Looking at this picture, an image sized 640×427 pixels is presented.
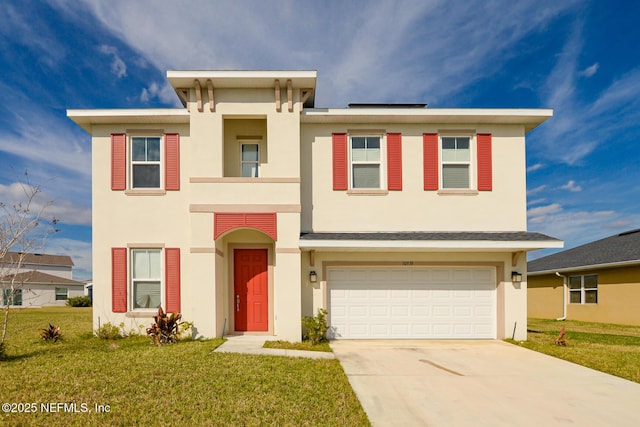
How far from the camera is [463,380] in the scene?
6.49 m

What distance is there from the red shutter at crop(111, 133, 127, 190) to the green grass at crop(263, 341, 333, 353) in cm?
643


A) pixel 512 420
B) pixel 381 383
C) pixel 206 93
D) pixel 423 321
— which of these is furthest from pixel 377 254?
pixel 206 93

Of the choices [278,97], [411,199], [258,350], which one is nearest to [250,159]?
[278,97]

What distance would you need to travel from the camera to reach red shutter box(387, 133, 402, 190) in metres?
10.3

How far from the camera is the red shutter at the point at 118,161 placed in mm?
10211

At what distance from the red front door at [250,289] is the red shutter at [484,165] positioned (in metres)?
6.99

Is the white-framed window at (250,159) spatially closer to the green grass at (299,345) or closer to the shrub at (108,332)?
the green grass at (299,345)

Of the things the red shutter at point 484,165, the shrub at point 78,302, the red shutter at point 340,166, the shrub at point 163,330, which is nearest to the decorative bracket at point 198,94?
the red shutter at point 340,166

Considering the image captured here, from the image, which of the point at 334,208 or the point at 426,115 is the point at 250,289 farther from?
the point at 426,115

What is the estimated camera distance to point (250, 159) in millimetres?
10750

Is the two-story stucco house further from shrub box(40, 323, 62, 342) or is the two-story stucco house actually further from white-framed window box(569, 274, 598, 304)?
white-framed window box(569, 274, 598, 304)

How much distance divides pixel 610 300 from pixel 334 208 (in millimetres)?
14283

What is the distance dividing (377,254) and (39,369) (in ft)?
27.1

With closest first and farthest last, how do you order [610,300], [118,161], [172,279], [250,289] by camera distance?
[172,279] < [118,161] < [250,289] < [610,300]
